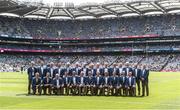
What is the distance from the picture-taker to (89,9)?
327ft


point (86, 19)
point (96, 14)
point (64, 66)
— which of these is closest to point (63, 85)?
point (64, 66)

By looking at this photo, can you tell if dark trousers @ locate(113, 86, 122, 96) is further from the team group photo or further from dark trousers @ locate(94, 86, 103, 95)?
the team group photo

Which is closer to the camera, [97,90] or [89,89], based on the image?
[97,90]

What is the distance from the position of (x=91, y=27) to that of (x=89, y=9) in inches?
608

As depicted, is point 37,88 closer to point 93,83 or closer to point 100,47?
point 93,83

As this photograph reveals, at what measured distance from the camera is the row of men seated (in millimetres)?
24500

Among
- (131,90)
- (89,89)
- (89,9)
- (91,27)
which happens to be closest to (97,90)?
Answer: (89,89)

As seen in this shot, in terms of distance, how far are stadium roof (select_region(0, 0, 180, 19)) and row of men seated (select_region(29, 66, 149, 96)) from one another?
65175 millimetres

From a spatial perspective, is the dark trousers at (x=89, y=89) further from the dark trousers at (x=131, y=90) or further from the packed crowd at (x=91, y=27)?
the packed crowd at (x=91, y=27)

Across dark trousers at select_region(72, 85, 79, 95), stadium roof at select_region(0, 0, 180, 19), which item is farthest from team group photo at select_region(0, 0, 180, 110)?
dark trousers at select_region(72, 85, 79, 95)

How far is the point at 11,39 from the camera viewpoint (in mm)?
A: 109812

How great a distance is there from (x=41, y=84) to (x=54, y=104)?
5143mm

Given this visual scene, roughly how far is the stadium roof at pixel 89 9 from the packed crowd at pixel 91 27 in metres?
3.73

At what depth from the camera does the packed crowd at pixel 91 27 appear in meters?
106
